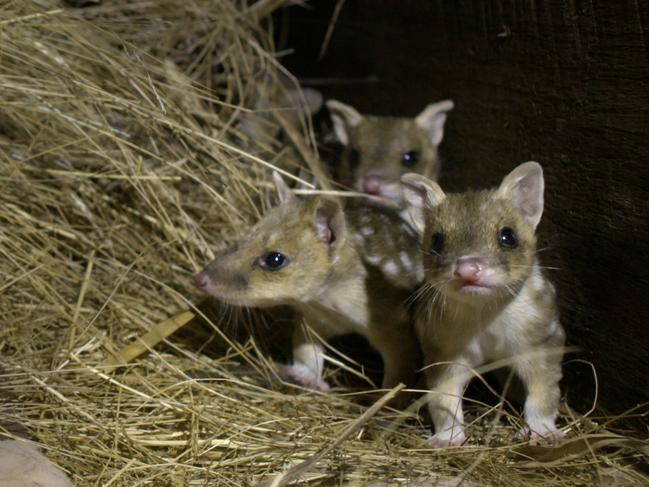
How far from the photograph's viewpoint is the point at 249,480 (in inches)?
113

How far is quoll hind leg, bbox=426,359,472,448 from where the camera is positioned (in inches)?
130

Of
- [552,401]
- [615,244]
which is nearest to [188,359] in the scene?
[552,401]

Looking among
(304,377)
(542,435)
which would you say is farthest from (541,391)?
(304,377)

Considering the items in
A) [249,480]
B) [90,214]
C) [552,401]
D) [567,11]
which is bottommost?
[552,401]

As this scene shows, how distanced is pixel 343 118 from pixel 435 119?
2.36 ft

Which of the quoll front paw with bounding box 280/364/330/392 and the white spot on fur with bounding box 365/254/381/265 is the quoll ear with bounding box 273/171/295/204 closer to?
the white spot on fur with bounding box 365/254/381/265

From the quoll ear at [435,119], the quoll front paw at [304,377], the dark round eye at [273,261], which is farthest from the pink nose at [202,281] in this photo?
the quoll ear at [435,119]

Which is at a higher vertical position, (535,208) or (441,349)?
(535,208)

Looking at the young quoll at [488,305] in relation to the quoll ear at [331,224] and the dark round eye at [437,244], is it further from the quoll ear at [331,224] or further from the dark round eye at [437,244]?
the quoll ear at [331,224]

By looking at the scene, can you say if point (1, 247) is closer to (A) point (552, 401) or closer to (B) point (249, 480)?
(B) point (249, 480)

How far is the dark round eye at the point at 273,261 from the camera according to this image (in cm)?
364

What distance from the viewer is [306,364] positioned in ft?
13.1

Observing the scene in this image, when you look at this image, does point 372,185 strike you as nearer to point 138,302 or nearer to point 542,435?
point 138,302

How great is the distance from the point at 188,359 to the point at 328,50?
2.69 metres
